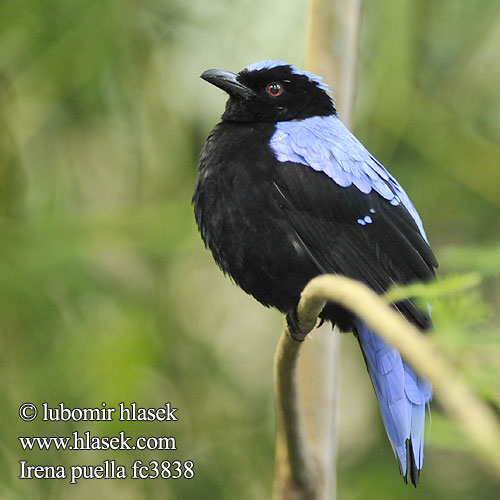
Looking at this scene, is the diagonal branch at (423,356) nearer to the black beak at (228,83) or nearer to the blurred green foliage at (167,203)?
the black beak at (228,83)

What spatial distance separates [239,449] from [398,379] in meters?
2.67

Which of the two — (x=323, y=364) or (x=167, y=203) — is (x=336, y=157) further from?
(x=167, y=203)

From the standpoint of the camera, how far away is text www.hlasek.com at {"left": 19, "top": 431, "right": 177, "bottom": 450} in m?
A: 4.71

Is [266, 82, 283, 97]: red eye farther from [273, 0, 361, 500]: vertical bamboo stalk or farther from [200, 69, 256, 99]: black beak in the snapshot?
[273, 0, 361, 500]: vertical bamboo stalk

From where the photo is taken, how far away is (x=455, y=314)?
→ 133 centimetres

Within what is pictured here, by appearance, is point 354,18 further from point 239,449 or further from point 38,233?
point 239,449

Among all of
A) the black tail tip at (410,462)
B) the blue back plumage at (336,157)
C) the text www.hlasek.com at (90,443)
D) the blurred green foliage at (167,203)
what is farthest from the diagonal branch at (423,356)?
the blurred green foliage at (167,203)

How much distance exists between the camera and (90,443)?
15.7 feet

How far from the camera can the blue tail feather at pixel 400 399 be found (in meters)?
2.90

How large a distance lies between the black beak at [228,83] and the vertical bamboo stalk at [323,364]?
16.4 inches

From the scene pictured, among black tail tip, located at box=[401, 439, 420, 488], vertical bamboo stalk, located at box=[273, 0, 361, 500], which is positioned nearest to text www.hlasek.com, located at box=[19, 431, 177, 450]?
vertical bamboo stalk, located at box=[273, 0, 361, 500]

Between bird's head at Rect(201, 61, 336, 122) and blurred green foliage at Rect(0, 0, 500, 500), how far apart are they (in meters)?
1.76

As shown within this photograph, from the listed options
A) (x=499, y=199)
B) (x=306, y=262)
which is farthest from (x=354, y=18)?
(x=499, y=199)

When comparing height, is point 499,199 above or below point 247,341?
above
